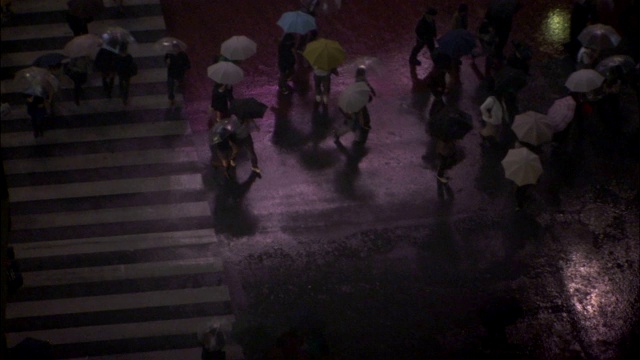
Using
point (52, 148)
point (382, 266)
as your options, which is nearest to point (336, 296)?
point (382, 266)

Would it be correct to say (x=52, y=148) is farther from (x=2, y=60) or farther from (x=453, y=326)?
(x=453, y=326)

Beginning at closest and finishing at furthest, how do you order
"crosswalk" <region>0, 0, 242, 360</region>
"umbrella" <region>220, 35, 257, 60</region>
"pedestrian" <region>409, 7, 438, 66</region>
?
"crosswalk" <region>0, 0, 242, 360</region> < "umbrella" <region>220, 35, 257, 60</region> < "pedestrian" <region>409, 7, 438, 66</region>

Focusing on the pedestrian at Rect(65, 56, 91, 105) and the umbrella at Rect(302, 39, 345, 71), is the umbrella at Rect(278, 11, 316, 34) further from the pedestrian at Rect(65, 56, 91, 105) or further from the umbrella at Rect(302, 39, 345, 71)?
the pedestrian at Rect(65, 56, 91, 105)

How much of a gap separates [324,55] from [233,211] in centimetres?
351

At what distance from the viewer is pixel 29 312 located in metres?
16.8

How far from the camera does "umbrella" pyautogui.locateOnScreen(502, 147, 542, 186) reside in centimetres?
1706

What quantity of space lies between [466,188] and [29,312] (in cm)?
827

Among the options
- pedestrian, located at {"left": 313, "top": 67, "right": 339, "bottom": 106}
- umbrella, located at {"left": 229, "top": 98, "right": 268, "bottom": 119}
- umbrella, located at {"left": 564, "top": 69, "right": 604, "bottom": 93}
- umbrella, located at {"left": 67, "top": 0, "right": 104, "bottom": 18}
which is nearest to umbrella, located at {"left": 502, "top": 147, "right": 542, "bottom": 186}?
umbrella, located at {"left": 564, "top": 69, "right": 604, "bottom": 93}

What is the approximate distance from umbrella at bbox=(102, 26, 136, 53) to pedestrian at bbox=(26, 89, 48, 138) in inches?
64.5

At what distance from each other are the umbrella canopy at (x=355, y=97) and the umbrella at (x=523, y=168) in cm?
295

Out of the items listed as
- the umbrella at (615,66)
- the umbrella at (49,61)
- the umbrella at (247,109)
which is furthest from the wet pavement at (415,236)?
the umbrella at (49,61)

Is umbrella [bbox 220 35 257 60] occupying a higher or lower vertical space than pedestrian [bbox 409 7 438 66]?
lower

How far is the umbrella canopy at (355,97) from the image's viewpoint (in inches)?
718

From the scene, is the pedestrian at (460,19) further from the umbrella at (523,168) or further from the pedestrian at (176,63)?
the pedestrian at (176,63)
